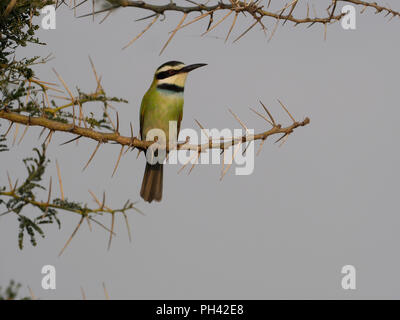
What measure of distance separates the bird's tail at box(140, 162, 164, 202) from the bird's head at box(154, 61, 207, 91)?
110cm

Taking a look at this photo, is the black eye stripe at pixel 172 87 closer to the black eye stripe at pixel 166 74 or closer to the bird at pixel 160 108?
the bird at pixel 160 108

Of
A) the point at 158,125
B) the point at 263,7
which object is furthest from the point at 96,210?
the point at 158,125

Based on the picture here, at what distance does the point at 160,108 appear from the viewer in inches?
281

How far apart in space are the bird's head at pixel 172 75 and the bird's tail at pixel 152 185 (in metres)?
1.10

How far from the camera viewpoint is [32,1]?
12.7 feet

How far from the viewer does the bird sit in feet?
23.1

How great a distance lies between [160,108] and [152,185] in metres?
0.97

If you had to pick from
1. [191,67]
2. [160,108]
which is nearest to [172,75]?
[160,108]

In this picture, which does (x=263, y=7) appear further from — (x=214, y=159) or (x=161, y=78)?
(x=161, y=78)

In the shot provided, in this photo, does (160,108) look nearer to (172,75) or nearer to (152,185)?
(172,75)

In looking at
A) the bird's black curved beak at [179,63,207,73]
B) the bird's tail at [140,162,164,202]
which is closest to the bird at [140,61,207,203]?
the bird's tail at [140,162,164,202]

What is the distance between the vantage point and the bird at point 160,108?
705cm

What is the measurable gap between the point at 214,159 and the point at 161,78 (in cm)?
384
